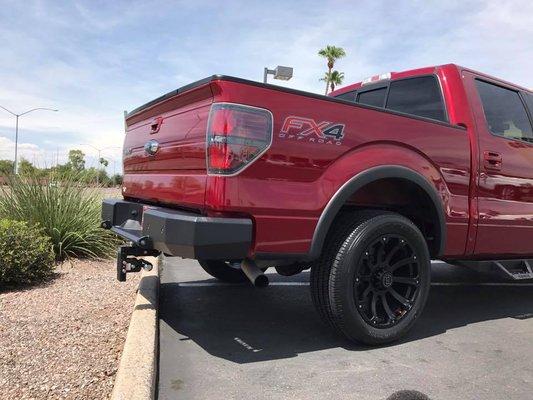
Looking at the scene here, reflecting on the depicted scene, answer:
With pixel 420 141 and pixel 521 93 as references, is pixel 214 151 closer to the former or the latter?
pixel 420 141

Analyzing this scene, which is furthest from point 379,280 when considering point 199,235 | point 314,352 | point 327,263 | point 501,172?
point 501,172

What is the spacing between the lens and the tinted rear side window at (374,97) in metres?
5.16

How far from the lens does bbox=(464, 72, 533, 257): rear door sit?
436cm

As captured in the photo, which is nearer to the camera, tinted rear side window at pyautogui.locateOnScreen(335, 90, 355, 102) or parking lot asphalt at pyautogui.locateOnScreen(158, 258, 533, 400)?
parking lot asphalt at pyautogui.locateOnScreen(158, 258, 533, 400)

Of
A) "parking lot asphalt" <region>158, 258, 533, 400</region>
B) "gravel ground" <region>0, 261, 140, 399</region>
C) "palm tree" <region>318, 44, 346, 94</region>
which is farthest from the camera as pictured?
"palm tree" <region>318, 44, 346, 94</region>

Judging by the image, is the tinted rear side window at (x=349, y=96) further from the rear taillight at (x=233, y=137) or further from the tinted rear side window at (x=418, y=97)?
the rear taillight at (x=233, y=137)

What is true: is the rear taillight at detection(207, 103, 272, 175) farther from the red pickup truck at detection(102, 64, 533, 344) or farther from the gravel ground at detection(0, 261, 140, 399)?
the gravel ground at detection(0, 261, 140, 399)

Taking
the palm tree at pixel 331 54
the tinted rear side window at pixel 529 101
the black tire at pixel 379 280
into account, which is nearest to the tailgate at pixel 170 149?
the black tire at pixel 379 280

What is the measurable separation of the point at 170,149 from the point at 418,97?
237 cm

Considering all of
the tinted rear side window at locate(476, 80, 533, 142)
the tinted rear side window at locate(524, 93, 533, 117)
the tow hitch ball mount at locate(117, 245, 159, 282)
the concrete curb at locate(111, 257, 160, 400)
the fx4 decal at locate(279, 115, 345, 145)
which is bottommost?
the concrete curb at locate(111, 257, 160, 400)

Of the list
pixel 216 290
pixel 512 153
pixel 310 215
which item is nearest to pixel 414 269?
pixel 310 215

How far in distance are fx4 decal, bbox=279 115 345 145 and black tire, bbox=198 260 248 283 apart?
8.02ft

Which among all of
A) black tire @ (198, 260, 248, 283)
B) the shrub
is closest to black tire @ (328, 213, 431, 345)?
black tire @ (198, 260, 248, 283)

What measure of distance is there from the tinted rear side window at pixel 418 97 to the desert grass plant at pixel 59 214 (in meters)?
4.18
